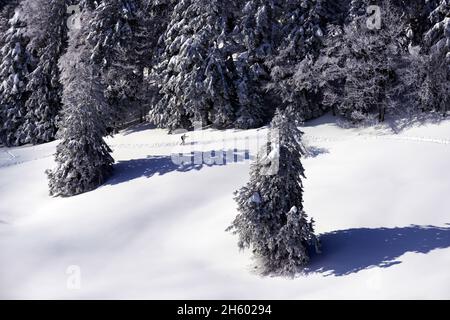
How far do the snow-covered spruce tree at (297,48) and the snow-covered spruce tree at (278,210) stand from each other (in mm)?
16593

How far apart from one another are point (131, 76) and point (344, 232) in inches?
1006

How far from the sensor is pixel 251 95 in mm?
38156

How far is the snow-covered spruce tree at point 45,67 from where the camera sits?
148 ft

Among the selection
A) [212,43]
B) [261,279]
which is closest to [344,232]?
[261,279]

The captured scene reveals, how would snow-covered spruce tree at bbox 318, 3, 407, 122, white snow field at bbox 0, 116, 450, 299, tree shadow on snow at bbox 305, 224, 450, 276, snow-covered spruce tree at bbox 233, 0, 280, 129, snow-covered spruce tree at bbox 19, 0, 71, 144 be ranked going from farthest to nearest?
snow-covered spruce tree at bbox 19, 0, 71, 144 < snow-covered spruce tree at bbox 233, 0, 280, 129 < snow-covered spruce tree at bbox 318, 3, 407, 122 < tree shadow on snow at bbox 305, 224, 450, 276 < white snow field at bbox 0, 116, 450, 299

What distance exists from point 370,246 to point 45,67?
32854 mm

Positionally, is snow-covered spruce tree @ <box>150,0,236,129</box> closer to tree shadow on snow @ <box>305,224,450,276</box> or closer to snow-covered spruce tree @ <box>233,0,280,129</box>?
snow-covered spruce tree @ <box>233,0,280,129</box>

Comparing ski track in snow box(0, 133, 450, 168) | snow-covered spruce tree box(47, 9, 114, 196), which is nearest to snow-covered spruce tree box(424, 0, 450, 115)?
ski track in snow box(0, 133, 450, 168)

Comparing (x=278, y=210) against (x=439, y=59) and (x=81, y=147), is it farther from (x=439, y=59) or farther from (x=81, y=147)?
(x=439, y=59)

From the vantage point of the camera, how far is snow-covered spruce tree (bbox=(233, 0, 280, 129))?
37.6m

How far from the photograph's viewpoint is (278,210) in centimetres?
2089

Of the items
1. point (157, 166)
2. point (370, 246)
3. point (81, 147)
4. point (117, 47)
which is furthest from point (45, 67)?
point (370, 246)

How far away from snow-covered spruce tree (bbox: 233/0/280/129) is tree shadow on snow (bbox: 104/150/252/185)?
5.76 meters


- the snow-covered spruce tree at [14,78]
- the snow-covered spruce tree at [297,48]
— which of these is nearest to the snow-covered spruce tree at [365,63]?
the snow-covered spruce tree at [297,48]
